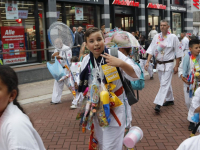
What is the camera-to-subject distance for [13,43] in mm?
11859

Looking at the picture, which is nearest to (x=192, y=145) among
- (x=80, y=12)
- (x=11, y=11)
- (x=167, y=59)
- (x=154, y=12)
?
(x=167, y=59)

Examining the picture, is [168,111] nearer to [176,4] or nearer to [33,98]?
[33,98]

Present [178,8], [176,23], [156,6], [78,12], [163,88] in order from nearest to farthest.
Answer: [163,88]
[78,12]
[156,6]
[178,8]
[176,23]

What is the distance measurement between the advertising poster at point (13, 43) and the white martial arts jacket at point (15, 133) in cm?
1020

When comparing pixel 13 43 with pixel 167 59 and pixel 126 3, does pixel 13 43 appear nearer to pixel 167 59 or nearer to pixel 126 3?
pixel 167 59

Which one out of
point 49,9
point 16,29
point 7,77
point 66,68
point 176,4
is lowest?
point 66,68

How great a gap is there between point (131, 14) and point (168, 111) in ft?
50.8

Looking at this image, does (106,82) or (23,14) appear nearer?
(106,82)

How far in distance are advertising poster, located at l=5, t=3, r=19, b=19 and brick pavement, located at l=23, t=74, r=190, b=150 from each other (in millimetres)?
6121

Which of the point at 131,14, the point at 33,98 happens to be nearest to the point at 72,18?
the point at 131,14

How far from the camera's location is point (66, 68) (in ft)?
23.2

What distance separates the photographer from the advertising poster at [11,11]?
11805mm

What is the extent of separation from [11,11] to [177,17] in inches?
739

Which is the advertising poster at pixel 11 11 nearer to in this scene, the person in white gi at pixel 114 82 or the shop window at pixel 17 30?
the shop window at pixel 17 30
